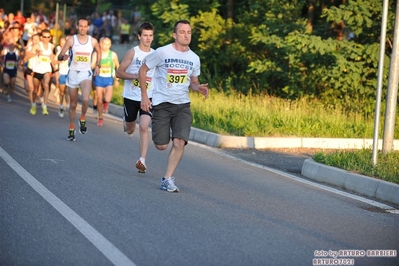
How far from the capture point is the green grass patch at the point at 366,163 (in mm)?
11992

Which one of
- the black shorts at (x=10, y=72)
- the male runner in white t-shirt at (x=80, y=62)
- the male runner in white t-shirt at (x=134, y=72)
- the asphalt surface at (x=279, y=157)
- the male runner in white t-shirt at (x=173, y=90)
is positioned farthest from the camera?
the black shorts at (x=10, y=72)

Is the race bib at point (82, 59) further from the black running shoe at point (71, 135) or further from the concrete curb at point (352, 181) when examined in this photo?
the concrete curb at point (352, 181)

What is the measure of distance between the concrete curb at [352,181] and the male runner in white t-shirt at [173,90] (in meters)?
2.73

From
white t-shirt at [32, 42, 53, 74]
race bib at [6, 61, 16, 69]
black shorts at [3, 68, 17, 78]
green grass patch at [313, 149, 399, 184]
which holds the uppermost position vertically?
white t-shirt at [32, 42, 53, 74]

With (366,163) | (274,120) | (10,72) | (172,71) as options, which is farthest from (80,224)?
(10,72)

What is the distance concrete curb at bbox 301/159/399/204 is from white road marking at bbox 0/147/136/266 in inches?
169

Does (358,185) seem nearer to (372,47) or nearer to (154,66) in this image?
(154,66)

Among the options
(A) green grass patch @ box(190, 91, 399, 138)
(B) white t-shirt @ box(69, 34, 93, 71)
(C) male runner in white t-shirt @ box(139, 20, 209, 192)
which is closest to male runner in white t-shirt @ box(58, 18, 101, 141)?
(B) white t-shirt @ box(69, 34, 93, 71)

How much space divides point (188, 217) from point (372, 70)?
1549 centimetres

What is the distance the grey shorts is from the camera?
10469mm

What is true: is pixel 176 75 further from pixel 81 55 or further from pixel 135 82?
pixel 81 55

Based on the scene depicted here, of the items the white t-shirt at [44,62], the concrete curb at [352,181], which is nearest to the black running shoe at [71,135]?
the concrete curb at [352,181]

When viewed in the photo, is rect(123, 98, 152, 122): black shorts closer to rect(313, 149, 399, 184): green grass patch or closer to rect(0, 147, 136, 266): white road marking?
rect(0, 147, 136, 266): white road marking

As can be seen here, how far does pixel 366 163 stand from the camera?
12.8 meters
